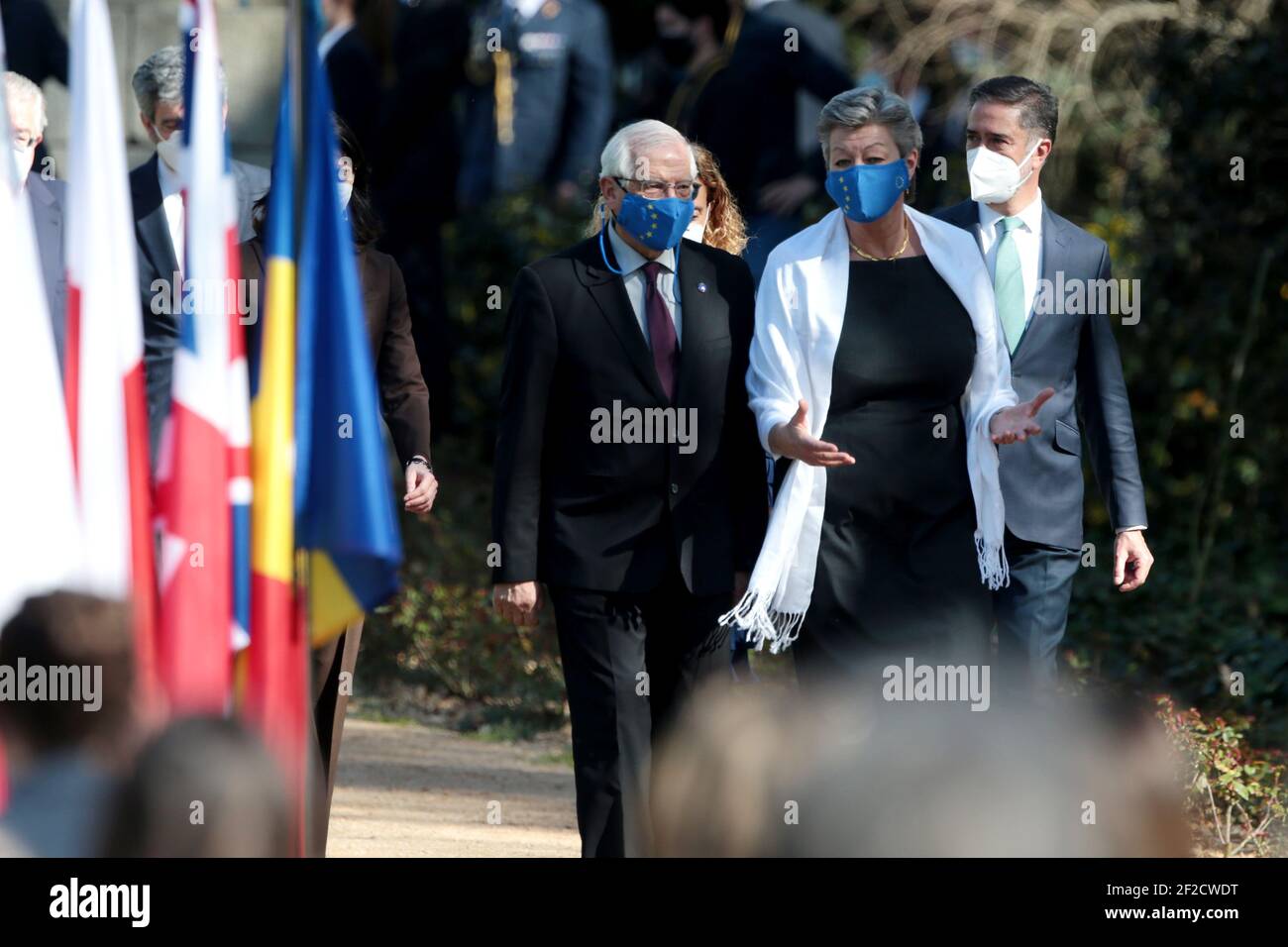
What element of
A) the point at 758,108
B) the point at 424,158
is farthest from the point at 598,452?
the point at 424,158

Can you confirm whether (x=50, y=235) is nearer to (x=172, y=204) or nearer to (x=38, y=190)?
(x=38, y=190)

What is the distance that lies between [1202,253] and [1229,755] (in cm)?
452

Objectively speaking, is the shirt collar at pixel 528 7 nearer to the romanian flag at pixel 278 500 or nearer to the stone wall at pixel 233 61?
the stone wall at pixel 233 61

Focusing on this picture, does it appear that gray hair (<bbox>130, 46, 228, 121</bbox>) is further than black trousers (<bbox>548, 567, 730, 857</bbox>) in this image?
Yes

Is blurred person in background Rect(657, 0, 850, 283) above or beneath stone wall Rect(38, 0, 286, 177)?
beneath

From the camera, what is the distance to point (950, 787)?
3.64 metres

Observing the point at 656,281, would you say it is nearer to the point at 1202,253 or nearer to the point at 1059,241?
the point at 1059,241

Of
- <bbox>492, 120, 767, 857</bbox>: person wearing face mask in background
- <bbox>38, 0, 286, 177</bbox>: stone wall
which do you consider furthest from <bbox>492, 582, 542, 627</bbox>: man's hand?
<bbox>38, 0, 286, 177</bbox>: stone wall

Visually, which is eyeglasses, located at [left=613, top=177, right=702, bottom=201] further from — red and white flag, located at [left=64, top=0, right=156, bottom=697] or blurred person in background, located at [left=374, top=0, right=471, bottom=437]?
blurred person in background, located at [left=374, top=0, right=471, bottom=437]

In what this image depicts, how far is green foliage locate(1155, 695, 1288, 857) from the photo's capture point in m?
7.02

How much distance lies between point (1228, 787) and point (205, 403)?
3.91 m

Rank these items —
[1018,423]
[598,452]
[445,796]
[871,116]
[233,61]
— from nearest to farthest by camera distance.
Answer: [1018,423] < [598,452] < [871,116] < [445,796] < [233,61]

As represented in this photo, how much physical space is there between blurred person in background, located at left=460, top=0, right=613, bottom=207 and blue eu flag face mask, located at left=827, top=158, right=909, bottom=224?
827 cm
